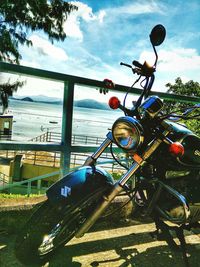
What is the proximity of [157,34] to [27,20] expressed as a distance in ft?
60.0

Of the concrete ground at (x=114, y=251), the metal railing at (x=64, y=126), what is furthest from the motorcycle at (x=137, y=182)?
the metal railing at (x=64, y=126)

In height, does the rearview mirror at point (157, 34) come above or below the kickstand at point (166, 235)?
above

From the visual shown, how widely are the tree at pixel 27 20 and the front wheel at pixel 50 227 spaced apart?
50.6 ft

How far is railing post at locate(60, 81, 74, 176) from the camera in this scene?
2.69 metres

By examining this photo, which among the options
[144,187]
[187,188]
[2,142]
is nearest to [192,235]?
[187,188]

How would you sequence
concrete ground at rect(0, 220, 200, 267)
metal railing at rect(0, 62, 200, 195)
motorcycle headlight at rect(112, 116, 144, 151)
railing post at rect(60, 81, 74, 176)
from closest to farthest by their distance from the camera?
motorcycle headlight at rect(112, 116, 144, 151), concrete ground at rect(0, 220, 200, 267), metal railing at rect(0, 62, 200, 195), railing post at rect(60, 81, 74, 176)

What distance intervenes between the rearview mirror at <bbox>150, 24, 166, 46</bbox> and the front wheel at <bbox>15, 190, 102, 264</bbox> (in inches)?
39.9

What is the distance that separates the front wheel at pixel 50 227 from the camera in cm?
176

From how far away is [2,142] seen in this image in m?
2.43

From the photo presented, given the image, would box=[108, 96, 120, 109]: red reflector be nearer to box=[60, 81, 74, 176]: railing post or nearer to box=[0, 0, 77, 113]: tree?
box=[60, 81, 74, 176]: railing post

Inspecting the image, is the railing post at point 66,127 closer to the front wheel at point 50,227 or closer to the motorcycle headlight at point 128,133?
the front wheel at point 50,227

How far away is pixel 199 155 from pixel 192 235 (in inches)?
46.1

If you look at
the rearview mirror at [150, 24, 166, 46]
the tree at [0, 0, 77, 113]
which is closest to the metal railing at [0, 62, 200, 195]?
the rearview mirror at [150, 24, 166, 46]

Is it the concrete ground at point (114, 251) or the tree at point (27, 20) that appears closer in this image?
the concrete ground at point (114, 251)
